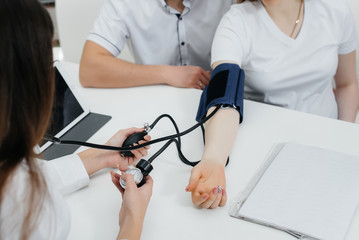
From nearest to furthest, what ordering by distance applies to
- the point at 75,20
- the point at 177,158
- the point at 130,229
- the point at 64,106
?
the point at 130,229, the point at 177,158, the point at 64,106, the point at 75,20

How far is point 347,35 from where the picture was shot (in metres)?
1.12

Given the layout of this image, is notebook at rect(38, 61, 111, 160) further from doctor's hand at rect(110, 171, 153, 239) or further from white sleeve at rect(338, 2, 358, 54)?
white sleeve at rect(338, 2, 358, 54)

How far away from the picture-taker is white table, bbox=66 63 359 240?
69 centimetres

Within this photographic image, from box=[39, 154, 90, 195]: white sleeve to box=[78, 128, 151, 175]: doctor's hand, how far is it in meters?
0.02

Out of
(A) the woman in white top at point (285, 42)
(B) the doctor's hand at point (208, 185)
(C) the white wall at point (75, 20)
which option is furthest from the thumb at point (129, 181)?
(C) the white wall at point (75, 20)

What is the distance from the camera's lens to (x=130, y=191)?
0.70 m

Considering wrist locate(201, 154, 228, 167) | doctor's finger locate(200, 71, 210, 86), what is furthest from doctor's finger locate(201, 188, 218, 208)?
doctor's finger locate(200, 71, 210, 86)

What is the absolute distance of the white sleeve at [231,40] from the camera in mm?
1041

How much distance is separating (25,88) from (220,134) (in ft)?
1.64

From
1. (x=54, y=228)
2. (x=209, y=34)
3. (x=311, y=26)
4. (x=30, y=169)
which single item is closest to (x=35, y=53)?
(x=30, y=169)

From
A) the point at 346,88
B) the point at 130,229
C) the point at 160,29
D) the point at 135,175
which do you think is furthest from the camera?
the point at 160,29

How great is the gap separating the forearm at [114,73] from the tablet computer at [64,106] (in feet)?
0.52

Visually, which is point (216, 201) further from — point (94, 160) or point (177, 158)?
point (94, 160)


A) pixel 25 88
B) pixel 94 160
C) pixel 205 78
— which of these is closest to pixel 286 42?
pixel 205 78
